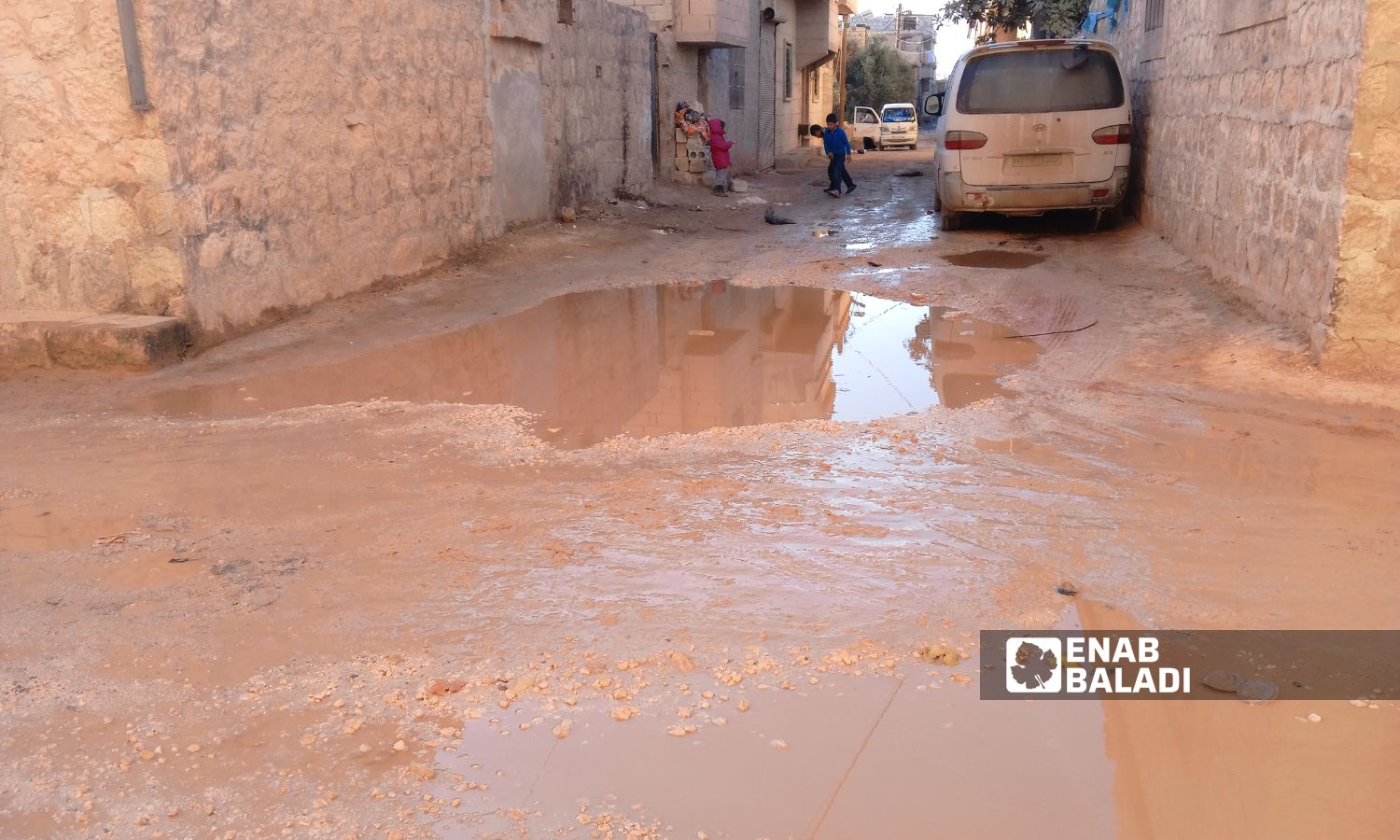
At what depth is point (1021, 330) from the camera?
6902mm

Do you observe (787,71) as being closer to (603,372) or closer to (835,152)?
(835,152)

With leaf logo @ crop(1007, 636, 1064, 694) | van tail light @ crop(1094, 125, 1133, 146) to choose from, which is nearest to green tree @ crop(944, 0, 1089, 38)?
van tail light @ crop(1094, 125, 1133, 146)

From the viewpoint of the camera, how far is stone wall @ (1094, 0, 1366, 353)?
5.42 meters

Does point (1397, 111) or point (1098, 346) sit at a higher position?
point (1397, 111)

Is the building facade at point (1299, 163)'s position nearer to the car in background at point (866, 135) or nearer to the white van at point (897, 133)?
the car in background at point (866, 135)

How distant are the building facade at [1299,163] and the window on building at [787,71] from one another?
1711 cm

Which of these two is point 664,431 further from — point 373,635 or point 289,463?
point 373,635

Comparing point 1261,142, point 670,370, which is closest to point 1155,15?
point 1261,142

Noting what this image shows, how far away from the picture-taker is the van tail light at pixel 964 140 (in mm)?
10116

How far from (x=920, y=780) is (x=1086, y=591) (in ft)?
3.54

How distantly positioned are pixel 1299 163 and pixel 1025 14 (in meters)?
14.2

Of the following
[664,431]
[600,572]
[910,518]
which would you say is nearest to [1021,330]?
[664,431]

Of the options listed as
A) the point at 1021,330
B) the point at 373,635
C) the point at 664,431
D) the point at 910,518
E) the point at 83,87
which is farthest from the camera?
the point at 1021,330

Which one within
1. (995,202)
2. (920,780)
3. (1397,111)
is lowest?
(920,780)
